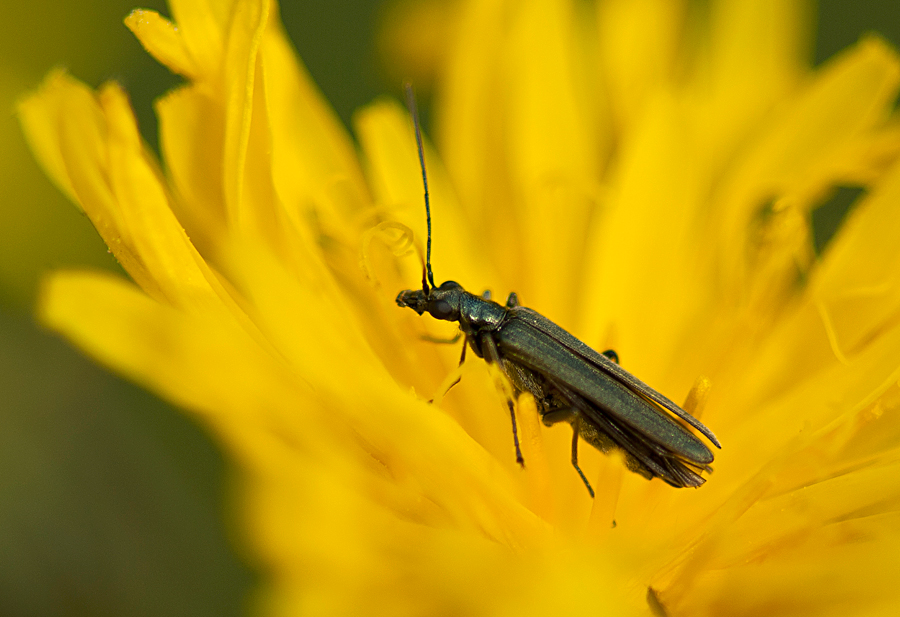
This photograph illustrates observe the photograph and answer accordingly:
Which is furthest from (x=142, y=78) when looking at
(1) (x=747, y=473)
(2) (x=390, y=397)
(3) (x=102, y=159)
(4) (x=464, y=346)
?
(1) (x=747, y=473)

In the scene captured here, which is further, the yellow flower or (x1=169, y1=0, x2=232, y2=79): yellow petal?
(x1=169, y1=0, x2=232, y2=79): yellow petal

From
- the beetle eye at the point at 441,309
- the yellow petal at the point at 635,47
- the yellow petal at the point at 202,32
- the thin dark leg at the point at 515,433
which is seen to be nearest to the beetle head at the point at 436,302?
the beetle eye at the point at 441,309

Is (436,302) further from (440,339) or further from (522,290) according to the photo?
(522,290)

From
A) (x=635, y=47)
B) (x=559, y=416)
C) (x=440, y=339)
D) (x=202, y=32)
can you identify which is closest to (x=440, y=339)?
(x=440, y=339)

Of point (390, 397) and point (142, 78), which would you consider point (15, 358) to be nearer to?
point (390, 397)

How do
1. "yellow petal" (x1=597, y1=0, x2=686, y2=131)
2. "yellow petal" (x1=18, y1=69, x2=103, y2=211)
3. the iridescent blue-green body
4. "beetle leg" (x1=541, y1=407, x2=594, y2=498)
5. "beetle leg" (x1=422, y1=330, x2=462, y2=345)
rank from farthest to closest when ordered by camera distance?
"yellow petal" (x1=597, y1=0, x2=686, y2=131) → "beetle leg" (x1=422, y1=330, x2=462, y2=345) → "beetle leg" (x1=541, y1=407, x2=594, y2=498) → the iridescent blue-green body → "yellow petal" (x1=18, y1=69, x2=103, y2=211)

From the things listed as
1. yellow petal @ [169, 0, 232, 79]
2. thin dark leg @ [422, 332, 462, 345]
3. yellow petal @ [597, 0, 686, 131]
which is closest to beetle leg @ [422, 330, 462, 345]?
thin dark leg @ [422, 332, 462, 345]

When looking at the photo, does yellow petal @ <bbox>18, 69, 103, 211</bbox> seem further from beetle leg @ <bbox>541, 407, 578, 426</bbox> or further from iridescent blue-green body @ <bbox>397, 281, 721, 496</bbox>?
beetle leg @ <bbox>541, 407, 578, 426</bbox>

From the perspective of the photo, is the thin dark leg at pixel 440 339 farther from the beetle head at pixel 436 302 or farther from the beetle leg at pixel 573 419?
the beetle leg at pixel 573 419

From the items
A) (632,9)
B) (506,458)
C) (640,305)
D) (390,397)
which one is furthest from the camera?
(632,9)
